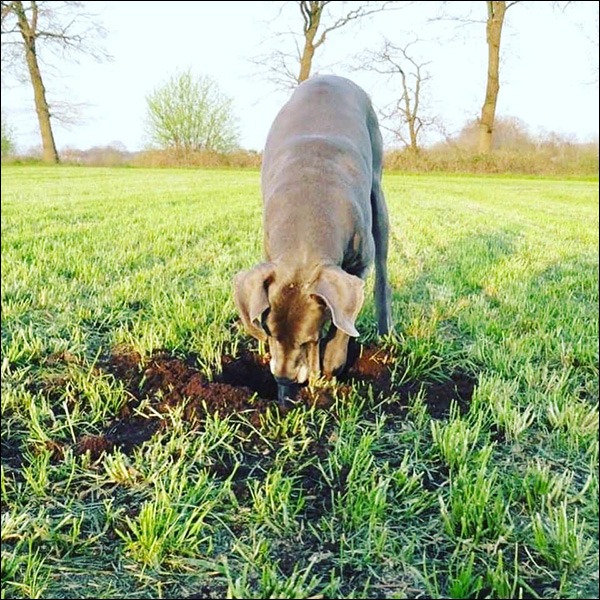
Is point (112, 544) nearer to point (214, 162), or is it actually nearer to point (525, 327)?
point (525, 327)

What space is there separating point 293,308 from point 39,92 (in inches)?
1330

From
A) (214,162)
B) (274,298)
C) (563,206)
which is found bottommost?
(274,298)

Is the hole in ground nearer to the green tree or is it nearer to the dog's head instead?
the dog's head

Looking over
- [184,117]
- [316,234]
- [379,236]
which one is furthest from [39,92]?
[316,234]

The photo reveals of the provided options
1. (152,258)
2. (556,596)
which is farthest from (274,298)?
(152,258)

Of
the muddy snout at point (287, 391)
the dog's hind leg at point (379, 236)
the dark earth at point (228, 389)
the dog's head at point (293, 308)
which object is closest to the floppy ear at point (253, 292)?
the dog's head at point (293, 308)

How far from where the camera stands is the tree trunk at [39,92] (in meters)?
26.1

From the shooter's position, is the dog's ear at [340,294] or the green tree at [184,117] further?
the green tree at [184,117]

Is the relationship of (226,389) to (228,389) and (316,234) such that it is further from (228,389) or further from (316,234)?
(316,234)

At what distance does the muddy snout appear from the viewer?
9.48 feet

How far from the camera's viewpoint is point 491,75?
25750 mm

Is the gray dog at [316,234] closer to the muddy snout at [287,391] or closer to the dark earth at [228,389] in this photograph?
the muddy snout at [287,391]

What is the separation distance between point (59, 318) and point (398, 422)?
2.37 meters

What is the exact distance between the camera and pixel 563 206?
14.6 meters
